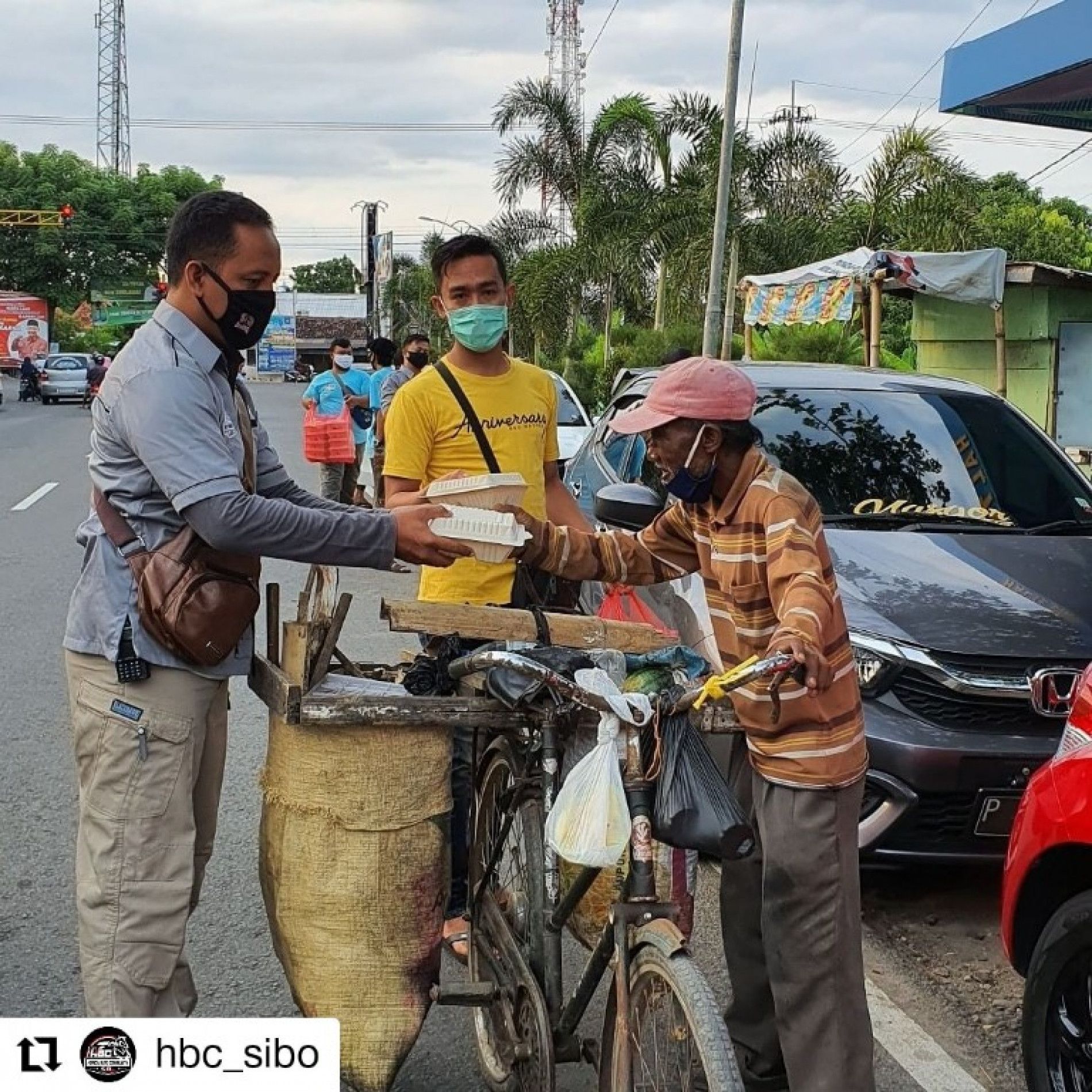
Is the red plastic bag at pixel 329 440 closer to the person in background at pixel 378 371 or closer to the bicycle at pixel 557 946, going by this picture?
the person in background at pixel 378 371

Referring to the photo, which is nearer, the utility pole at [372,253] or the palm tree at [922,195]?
the palm tree at [922,195]

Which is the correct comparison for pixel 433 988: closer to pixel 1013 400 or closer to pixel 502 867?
pixel 502 867

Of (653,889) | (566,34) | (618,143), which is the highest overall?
(566,34)

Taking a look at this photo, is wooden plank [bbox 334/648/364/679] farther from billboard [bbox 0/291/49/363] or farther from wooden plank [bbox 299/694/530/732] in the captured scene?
billboard [bbox 0/291/49/363]

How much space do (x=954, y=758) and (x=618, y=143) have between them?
20404 millimetres

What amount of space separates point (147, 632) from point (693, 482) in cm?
116

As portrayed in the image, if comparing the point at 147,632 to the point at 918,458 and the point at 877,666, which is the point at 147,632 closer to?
the point at 877,666

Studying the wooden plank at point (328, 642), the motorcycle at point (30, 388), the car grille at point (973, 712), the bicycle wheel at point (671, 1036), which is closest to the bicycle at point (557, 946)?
the bicycle wheel at point (671, 1036)

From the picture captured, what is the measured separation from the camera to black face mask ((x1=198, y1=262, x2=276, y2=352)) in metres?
2.78

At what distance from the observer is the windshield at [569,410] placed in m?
13.9

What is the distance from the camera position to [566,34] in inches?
2098

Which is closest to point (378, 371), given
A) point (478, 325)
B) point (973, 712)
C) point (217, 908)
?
point (217, 908)

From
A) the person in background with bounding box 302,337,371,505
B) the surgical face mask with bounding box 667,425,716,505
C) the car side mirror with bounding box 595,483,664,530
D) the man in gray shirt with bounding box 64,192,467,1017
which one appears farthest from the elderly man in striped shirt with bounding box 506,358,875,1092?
the person in background with bounding box 302,337,371,505

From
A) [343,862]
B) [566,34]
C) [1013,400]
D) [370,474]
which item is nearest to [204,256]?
[343,862]
